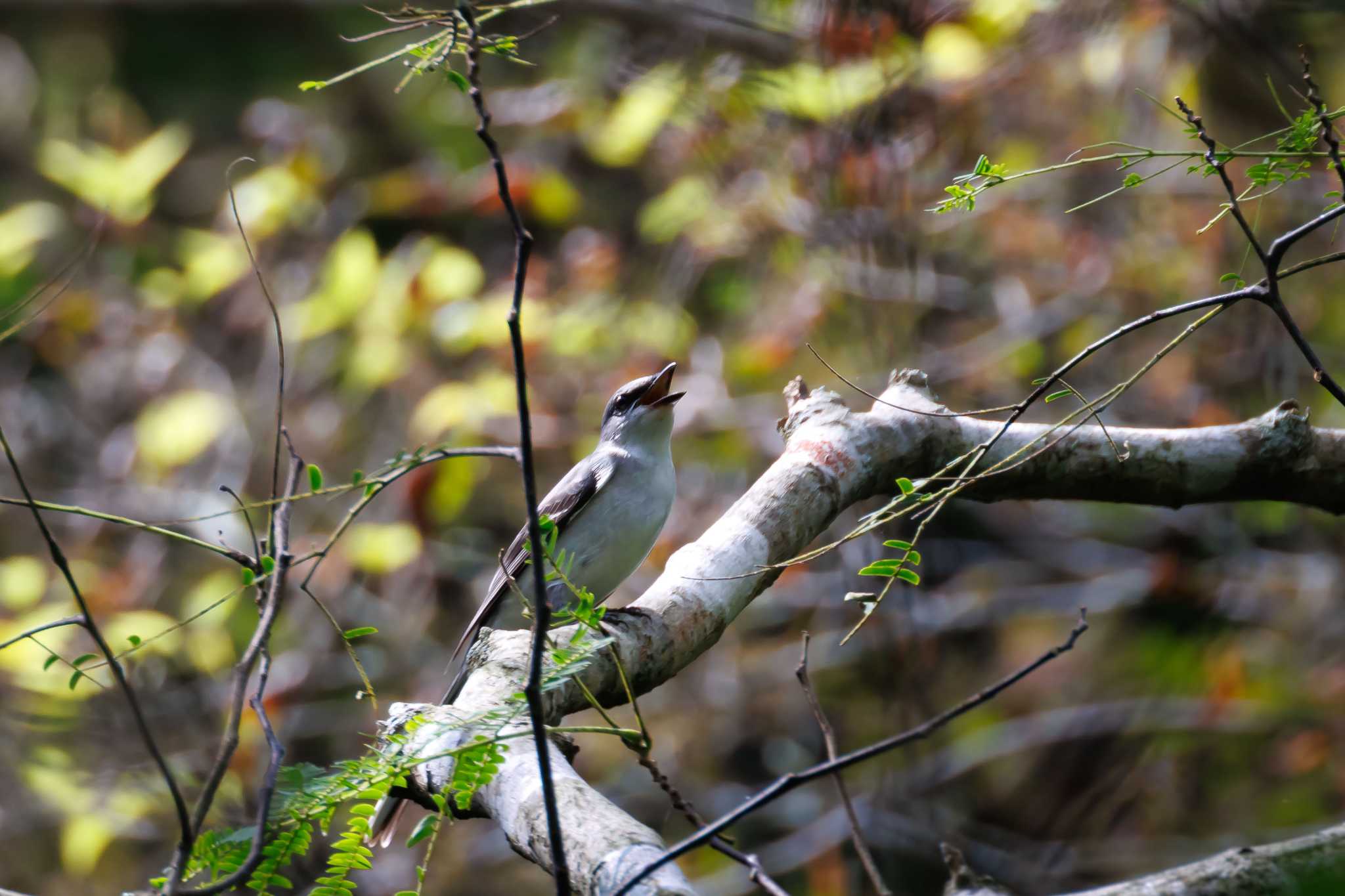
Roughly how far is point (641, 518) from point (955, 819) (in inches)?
149

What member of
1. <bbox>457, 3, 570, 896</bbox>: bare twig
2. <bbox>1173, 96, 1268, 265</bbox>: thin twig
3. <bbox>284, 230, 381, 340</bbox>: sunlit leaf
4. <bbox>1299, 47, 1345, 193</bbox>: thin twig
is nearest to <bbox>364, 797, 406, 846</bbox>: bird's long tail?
<bbox>457, 3, 570, 896</bbox>: bare twig

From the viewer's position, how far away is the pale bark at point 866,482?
89.6 inches

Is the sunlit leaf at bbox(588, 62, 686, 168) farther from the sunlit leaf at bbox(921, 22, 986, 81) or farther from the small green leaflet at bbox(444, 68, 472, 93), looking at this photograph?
the small green leaflet at bbox(444, 68, 472, 93)

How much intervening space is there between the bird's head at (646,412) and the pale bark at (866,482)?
1150 mm

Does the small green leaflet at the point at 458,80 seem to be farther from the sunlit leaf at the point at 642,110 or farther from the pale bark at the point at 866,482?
the sunlit leaf at the point at 642,110

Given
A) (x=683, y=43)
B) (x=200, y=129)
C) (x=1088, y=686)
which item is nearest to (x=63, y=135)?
(x=200, y=129)

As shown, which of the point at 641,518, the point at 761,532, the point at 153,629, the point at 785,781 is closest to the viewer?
the point at 785,781

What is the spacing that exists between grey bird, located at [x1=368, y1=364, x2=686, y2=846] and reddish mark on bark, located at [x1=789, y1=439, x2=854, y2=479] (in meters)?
1.18

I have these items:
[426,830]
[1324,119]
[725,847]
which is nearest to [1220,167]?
[1324,119]

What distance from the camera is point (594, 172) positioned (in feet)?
26.1

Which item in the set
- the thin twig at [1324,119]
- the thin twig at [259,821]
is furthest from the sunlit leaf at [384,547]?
the thin twig at [1324,119]

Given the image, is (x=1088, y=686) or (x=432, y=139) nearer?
(x=1088, y=686)

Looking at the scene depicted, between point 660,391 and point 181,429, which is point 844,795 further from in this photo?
point 181,429

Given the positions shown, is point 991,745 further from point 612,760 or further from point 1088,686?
point 612,760
